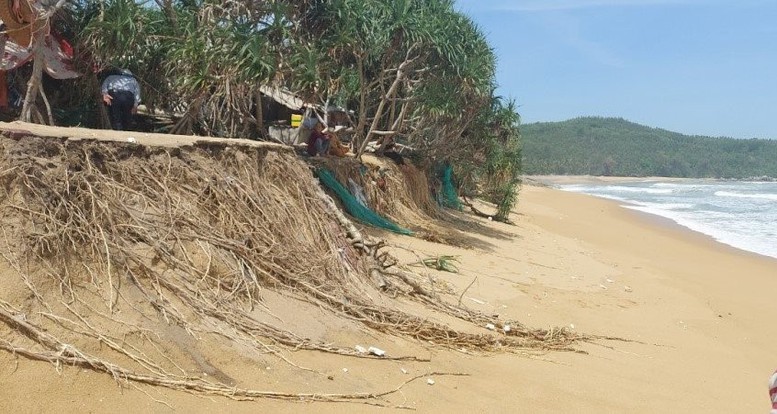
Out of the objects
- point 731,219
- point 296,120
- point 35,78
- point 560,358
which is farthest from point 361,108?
point 731,219

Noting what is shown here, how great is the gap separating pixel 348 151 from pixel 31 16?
19.0ft

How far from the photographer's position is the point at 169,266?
4266 millimetres

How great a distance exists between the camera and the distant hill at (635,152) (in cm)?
9194

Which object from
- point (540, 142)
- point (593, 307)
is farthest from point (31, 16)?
point (540, 142)

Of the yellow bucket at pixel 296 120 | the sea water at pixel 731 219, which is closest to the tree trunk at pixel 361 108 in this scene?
the yellow bucket at pixel 296 120

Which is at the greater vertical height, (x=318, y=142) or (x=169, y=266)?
(x=318, y=142)

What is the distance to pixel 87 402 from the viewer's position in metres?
3.21

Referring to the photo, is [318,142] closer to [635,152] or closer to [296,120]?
[296,120]

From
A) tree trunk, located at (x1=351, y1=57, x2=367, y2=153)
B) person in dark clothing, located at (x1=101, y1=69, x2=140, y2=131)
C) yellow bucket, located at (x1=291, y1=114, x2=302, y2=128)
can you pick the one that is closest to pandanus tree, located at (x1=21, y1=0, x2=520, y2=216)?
tree trunk, located at (x1=351, y1=57, x2=367, y2=153)

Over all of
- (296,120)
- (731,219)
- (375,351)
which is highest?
(296,120)

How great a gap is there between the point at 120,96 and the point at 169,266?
560 centimetres

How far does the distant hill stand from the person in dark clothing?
71293 millimetres

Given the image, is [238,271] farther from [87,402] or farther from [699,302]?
[699,302]

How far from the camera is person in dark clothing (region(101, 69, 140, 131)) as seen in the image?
9.11 metres
